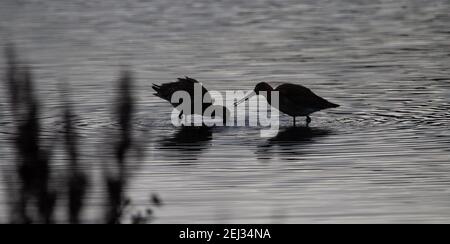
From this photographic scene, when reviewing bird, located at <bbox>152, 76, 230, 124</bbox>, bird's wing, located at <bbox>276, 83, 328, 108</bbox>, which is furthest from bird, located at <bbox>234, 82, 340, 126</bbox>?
bird, located at <bbox>152, 76, 230, 124</bbox>

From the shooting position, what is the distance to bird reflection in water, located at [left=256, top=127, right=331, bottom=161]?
41.7 ft

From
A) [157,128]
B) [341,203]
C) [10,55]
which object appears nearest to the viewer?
[10,55]

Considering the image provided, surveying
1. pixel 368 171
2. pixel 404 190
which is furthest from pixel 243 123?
pixel 404 190

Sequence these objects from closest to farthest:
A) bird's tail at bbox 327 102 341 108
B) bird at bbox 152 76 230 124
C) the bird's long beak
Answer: bird's tail at bbox 327 102 341 108, bird at bbox 152 76 230 124, the bird's long beak

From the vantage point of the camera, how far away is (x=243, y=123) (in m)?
15.2

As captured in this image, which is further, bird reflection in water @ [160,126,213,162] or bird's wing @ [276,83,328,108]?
bird's wing @ [276,83,328,108]

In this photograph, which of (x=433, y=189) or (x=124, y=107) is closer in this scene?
(x=124, y=107)

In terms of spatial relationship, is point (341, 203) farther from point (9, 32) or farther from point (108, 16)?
point (108, 16)

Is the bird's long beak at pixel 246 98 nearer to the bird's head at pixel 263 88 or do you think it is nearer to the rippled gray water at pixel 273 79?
the bird's head at pixel 263 88

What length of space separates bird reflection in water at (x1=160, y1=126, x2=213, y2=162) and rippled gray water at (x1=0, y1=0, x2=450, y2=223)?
27mm

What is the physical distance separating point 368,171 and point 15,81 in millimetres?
6811

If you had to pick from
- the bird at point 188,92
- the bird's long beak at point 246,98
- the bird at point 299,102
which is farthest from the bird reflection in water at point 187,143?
the bird's long beak at point 246,98

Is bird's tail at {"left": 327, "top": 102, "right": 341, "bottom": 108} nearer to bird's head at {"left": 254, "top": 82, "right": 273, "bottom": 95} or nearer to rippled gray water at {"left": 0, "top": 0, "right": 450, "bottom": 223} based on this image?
rippled gray water at {"left": 0, "top": 0, "right": 450, "bottom": 223}

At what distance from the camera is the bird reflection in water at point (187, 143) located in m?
12.8
